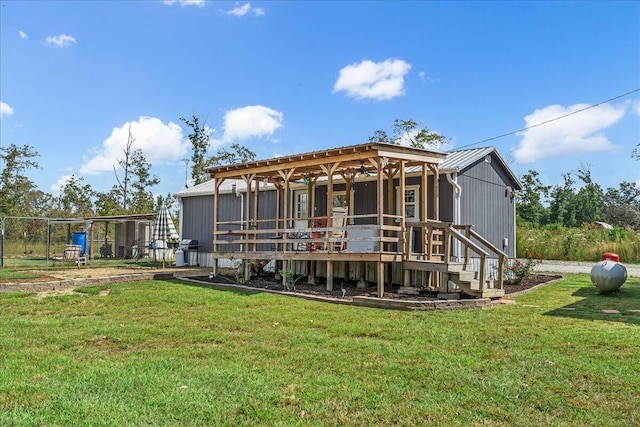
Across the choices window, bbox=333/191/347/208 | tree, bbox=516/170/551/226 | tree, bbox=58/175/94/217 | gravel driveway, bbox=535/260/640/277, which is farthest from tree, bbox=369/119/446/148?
tree, bbox=58/175/94/217

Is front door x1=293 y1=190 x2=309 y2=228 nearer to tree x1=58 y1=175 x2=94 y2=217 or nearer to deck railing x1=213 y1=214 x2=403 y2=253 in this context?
deck railing x1=213 y1=214 x2=403 y2=253

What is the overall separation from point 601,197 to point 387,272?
113 ft

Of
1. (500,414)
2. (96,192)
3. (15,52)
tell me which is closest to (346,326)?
(500,414)

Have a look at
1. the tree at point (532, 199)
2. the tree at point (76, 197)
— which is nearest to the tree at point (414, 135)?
the tree at point (532, 199)

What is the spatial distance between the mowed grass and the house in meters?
2.33

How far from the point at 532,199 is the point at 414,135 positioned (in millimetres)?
9827

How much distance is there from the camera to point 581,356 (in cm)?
482

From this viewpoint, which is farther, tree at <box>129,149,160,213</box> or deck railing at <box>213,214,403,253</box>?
tree at <box>129,149,160,213</box>

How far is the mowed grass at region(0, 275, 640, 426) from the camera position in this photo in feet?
11.0

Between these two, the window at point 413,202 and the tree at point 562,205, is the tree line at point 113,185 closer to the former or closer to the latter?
the tree at point 562,205

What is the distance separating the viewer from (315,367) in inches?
175

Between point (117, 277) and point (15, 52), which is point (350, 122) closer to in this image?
point (15, 52)

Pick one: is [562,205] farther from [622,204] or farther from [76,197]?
[76,197]

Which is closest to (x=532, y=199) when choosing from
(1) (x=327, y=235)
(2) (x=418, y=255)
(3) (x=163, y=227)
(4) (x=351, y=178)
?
(4) (x=351, y=178)
